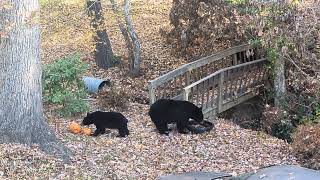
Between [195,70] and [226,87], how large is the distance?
3.91 feet

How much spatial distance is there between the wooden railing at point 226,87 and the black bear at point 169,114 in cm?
115

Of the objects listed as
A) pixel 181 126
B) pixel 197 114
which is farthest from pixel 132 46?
pixel 181 126

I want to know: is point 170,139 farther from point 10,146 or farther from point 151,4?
point 151,4

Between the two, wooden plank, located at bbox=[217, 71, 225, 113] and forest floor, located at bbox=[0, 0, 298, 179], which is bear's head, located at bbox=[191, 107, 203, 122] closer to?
forest floor, located at bbox=[0, 0, 298, 179]

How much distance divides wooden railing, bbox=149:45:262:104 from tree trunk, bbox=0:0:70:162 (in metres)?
4.01

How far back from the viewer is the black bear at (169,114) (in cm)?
1062

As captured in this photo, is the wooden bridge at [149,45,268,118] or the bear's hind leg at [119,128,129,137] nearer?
the bear's hind leg at [119,128,129,137]

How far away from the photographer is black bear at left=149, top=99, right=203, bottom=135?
1062cm

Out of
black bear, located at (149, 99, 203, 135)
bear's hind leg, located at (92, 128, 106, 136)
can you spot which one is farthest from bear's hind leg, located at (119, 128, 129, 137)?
black bear, located at (149, 99, 203, 135)

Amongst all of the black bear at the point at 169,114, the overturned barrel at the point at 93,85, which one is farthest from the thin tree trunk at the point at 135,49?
the black bear at the point at 169,114

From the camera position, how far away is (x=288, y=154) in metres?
10.7

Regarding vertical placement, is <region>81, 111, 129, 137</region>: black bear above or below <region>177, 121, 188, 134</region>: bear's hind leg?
above

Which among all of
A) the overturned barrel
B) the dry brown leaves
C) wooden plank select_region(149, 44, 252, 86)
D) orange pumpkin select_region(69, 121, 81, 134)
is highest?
wooden plank select_region(149, 44, 252, 86)

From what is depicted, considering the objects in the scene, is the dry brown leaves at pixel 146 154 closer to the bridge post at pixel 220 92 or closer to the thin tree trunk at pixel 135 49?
the bridge post at pixel 220 92
